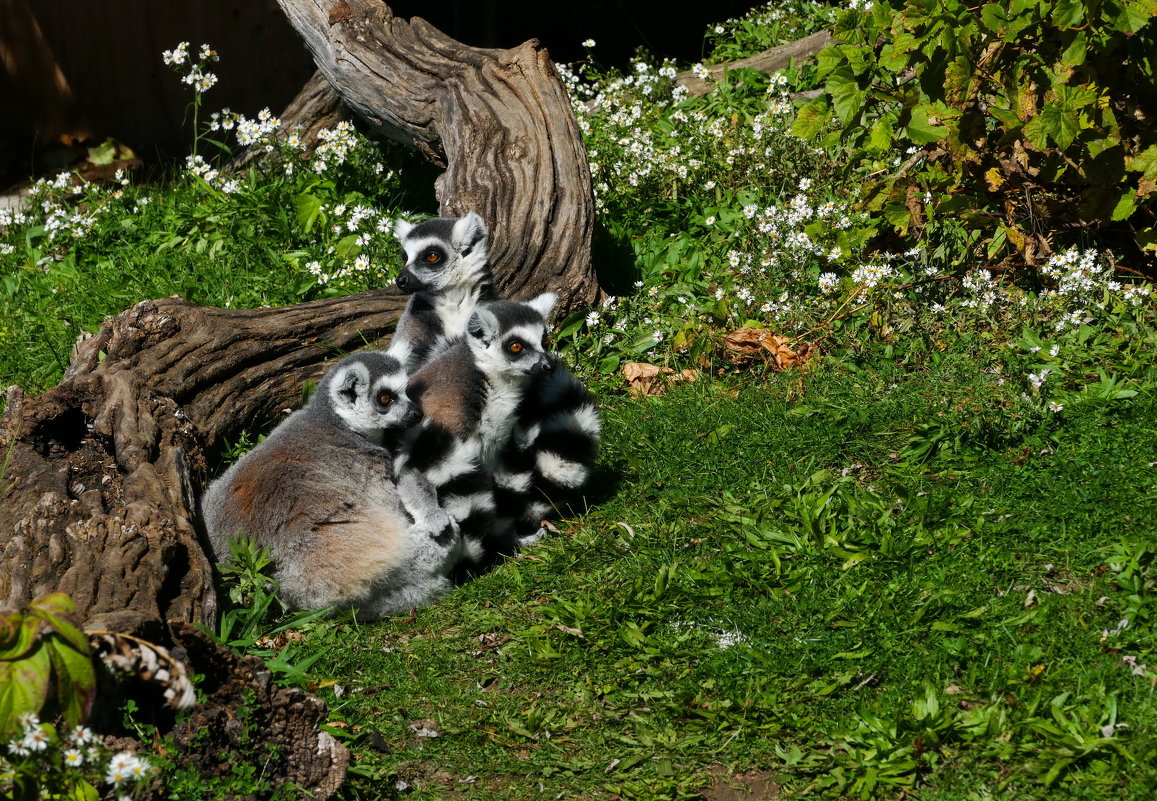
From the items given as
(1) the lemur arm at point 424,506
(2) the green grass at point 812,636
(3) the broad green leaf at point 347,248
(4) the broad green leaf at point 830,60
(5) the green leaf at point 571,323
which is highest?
(4) the broad green leaf at point 830,60

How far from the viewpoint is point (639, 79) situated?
9438 millimetres

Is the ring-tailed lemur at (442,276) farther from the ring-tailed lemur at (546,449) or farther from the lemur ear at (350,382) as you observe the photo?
the lemur ear at (350,382)

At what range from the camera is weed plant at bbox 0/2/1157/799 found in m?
3.41

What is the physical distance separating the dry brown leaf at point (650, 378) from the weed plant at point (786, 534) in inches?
3.3

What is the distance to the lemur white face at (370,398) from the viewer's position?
452 centimetres

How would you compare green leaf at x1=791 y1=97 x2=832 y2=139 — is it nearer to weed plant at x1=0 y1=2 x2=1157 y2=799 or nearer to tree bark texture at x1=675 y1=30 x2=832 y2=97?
weed plant at x1=0 y1=2 x2=1157 y2=799

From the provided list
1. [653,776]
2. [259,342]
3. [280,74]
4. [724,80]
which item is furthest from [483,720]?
[280,74]

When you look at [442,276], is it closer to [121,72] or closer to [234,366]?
[234,366]

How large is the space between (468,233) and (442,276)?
0.28 m

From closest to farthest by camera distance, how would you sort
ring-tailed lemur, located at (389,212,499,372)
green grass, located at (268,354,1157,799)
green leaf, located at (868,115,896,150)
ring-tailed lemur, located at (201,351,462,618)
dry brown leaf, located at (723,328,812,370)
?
green grass, located at (268,354,1157,799), ring-tailed lemur, located at (201,351,462,618), green leaf, located at (868,115,896,150), ring-tailed lemur, located at (389,212,499,372), dry brown leaf, located at (723,328,812,370)

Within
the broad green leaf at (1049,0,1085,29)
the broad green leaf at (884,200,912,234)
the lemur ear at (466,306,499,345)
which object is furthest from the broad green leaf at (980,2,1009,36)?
the lemur ear at (466,306,499,345)

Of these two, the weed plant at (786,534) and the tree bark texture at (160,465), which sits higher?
the tree bark texture at (160,465)

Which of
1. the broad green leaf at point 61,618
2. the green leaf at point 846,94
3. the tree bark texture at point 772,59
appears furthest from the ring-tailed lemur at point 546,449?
the tree bark texture at point 772,59

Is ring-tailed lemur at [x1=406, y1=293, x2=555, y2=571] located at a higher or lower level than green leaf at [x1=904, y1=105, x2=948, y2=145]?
lower
